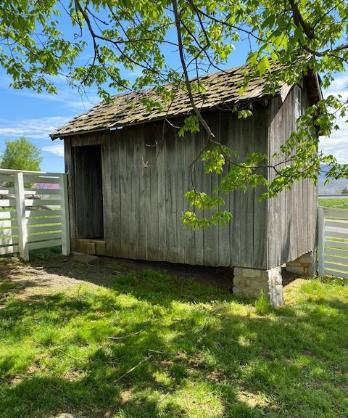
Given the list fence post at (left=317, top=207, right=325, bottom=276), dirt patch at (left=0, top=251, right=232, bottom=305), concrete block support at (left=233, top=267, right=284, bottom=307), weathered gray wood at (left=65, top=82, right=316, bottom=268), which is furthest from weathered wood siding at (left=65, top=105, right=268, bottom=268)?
fence post at (left=317, top=207, right=325, bottom=276)

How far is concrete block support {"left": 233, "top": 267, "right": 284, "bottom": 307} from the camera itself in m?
6.16

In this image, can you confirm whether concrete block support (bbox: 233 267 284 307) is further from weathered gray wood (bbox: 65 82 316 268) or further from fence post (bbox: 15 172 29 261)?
fence post (bbox: 15 172 29 261)

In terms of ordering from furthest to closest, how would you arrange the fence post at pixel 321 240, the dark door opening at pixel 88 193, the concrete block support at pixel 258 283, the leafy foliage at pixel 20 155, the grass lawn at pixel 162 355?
the leafy foliage at pixel 20 155 < the dark door opening at pixel 88 193 < the fence post at pixel 321 240 < the concrete block support at pixel 258 283 < the grass lawn at pixel 162 355

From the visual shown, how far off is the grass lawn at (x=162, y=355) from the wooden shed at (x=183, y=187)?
945 mm

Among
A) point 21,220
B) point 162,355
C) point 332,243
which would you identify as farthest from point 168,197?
point 332,243

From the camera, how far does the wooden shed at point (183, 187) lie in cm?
617

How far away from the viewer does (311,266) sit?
8.55 meters

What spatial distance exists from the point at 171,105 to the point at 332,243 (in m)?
4.94

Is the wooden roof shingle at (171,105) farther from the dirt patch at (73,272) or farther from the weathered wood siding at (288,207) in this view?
the dirt patch at (73,272)

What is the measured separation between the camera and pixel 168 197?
23.3ft

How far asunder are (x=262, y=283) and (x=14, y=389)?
4078 millimetres

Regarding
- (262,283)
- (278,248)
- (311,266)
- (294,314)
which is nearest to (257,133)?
(278,248)

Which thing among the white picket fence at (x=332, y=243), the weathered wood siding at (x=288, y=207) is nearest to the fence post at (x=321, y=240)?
the white picket fence at (x=332, y=243)

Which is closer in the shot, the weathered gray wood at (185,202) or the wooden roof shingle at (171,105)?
the wooden roof shingle at (171,105)
